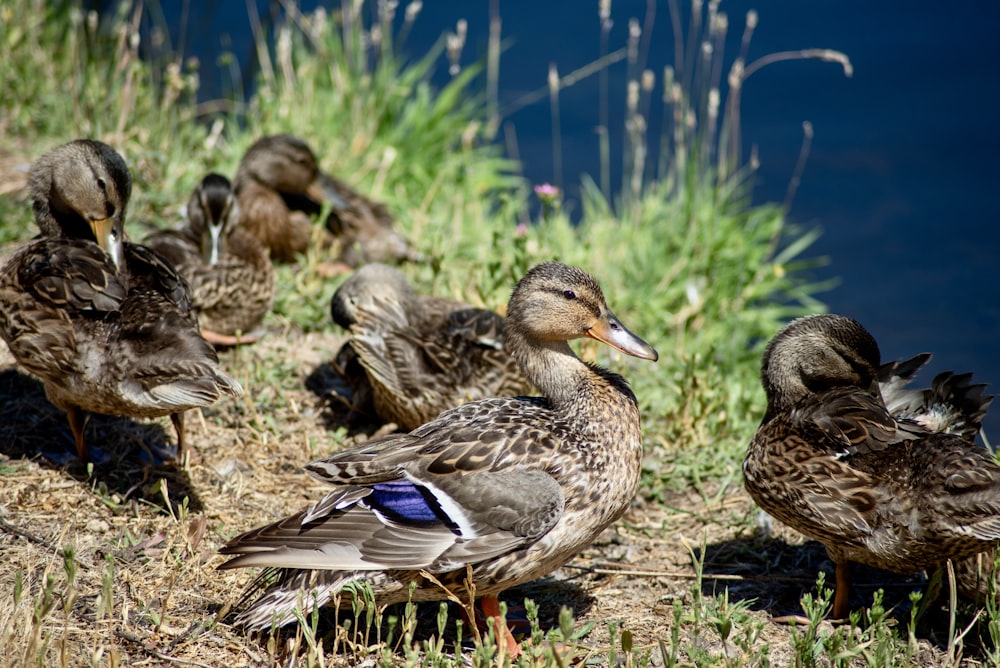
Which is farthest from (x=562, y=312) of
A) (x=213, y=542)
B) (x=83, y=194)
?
(x=83, y=194)

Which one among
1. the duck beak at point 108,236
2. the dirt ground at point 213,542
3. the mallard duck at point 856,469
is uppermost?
the duck beak at point 108,236

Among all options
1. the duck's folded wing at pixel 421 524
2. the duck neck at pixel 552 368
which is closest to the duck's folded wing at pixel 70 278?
the duck's folded wing at pixel 421 524

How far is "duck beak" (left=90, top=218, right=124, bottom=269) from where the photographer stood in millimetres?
4426

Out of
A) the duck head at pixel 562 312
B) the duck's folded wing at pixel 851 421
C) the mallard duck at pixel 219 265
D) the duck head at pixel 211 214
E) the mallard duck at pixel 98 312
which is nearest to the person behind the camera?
the duck's folded wing at pixel 851 421

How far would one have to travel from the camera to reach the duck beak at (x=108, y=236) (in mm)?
4426

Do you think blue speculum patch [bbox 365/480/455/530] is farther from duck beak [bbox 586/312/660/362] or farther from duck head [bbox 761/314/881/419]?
duck head [bbox 761/314/881/419]

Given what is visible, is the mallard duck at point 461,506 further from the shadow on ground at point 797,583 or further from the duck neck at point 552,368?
the shadow on ground at point 797,583

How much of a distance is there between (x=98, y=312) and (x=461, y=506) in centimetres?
168

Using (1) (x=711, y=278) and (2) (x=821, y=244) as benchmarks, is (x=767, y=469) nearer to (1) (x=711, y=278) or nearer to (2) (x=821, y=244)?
(1) (x=711, y=278)

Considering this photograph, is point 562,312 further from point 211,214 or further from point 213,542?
point 211,214

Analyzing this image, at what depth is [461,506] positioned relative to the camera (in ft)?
11.4

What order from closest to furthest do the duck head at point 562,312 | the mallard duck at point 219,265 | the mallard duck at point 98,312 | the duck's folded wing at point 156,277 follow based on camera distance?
the mallard duck at point 98,312
the duck head at point 562,312
the duck's folded wing at point 156,277
the mallard duck at point 219,265

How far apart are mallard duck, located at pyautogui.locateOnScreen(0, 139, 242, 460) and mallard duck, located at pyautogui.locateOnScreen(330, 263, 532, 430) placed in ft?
3.03

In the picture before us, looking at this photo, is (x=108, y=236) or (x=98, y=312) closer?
(x=98, y=312)
